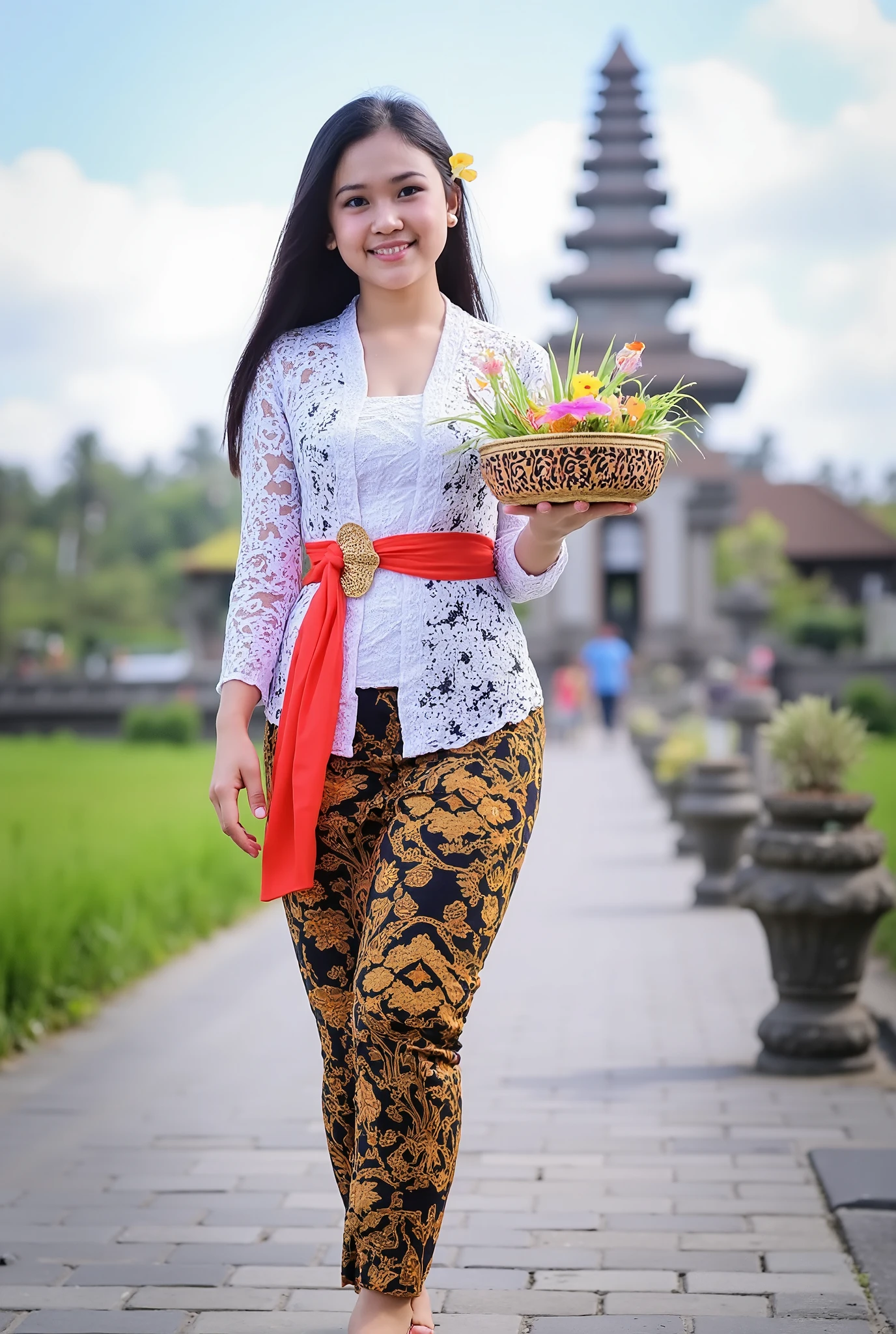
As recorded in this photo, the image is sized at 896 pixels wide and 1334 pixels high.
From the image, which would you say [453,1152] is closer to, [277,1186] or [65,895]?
[277,1186]

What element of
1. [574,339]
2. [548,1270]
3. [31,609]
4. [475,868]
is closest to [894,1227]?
[548,1270]

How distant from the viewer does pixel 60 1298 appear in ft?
10.5

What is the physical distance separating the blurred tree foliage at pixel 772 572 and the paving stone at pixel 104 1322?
41.4m

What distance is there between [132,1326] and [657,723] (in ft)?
59.7

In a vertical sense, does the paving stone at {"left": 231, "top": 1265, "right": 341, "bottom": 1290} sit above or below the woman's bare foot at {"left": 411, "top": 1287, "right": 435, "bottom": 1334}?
below

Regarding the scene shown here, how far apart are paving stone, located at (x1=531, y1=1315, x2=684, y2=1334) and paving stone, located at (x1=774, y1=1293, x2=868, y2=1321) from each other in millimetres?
222

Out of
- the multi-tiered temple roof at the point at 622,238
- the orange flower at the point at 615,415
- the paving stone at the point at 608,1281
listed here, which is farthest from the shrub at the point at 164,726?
the orange flower at the point at 615,415

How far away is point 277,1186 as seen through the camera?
3.99 metres

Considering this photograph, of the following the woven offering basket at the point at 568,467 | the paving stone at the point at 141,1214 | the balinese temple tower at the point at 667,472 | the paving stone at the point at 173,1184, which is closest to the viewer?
the woven offering basket at the point at 568,467

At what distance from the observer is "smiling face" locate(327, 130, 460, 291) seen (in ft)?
9.23

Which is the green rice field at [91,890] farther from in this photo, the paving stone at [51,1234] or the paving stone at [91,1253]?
the paving stone at [91,1253]

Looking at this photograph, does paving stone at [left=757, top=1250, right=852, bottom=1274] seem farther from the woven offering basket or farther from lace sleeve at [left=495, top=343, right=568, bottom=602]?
the woven offering basket

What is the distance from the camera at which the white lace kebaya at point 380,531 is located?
2.69m

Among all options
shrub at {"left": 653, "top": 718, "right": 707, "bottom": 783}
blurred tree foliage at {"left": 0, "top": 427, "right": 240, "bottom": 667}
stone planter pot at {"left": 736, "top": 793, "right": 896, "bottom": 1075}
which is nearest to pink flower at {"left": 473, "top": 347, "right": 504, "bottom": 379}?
stone planter pot at {"left": 736, "top": 793, "right": 896, "bottom": 1075}
